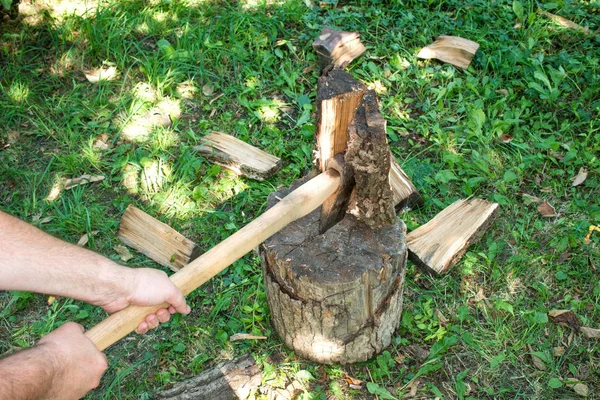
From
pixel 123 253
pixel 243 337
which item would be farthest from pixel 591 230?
pixel 123 253

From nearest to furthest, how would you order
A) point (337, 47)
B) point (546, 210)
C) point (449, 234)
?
point (449, 234) → point (546, 210) → point (337, 47)

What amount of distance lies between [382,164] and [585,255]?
1.68 metres

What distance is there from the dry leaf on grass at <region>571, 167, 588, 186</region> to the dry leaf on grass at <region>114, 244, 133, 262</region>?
2977mm

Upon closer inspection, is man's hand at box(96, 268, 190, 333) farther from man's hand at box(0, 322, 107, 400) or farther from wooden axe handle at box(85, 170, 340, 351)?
man's hand at box(0, 322, 107, 400)

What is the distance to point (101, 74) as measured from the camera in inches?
190

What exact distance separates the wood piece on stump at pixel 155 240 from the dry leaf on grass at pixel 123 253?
0.04m

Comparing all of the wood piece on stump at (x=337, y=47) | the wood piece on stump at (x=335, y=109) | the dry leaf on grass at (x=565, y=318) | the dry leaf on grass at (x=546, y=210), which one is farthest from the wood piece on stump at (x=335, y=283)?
the wood piece on stump at (x=337, y=47)

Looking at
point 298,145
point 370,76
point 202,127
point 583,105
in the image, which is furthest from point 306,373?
point 583,105

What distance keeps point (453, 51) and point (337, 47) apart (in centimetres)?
94

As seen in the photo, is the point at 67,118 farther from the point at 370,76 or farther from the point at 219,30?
the point at 370,76

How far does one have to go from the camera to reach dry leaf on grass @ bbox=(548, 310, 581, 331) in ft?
11.2

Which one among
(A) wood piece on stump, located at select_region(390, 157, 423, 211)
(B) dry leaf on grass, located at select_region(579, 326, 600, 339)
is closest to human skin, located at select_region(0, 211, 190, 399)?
(A) wood piece on stump, located at select_region(390, 157, 423, 211)

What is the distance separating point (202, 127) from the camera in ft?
14.8

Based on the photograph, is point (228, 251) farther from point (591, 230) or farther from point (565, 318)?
point (591, 230)
